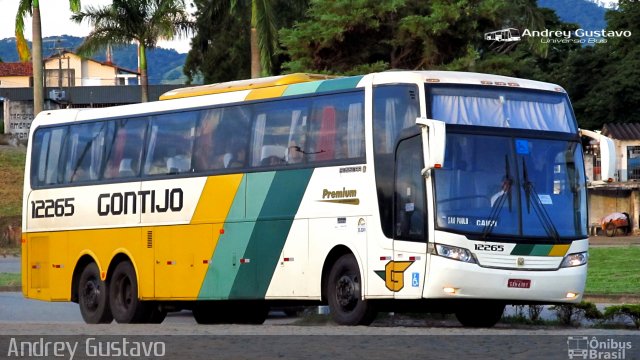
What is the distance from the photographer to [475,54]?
53125 millimetres

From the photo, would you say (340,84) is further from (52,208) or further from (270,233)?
(52,208)

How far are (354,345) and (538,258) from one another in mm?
5678

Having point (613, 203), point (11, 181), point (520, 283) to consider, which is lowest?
point (520, 283)

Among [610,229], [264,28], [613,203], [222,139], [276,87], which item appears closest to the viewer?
[276,87]

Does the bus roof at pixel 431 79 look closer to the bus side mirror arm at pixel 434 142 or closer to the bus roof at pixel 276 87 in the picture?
the bus roof at pixel 276 87

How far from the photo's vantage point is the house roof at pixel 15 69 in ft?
500

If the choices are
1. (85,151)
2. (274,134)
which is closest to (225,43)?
(85,151)

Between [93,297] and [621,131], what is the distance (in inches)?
2387

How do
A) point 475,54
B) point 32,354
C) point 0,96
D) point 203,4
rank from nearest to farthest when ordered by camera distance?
A: point 32,354 < point 475,54 < point 203,4 < point 0,96

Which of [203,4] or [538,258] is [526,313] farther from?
[203,4]

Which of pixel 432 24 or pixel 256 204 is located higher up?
pixel 432 24

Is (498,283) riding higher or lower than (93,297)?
higher

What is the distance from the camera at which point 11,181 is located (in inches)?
2840

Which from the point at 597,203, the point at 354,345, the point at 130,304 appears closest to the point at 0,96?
the point at 597,203
